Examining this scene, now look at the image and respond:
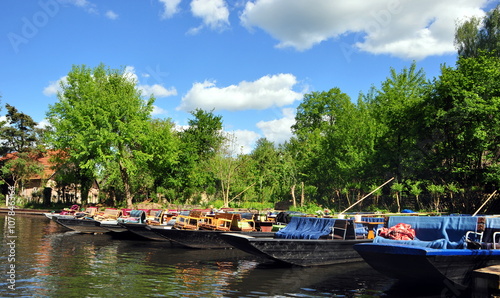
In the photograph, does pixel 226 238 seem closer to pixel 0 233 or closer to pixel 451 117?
pixel 0 233

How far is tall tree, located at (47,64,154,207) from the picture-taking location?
1524 inches

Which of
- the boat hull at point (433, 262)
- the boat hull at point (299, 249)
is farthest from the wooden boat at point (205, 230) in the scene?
the boat hull at point (433, 262)

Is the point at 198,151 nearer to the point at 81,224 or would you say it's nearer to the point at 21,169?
the point at 21,169

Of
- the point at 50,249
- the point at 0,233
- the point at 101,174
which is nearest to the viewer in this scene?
the point at 50,249

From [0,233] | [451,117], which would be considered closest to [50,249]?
[0,233]

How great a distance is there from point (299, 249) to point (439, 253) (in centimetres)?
550

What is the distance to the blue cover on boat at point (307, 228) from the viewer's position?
51.5 ft

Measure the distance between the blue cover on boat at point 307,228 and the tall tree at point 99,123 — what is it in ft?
86.4

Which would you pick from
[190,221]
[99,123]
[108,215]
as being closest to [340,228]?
[190,221]

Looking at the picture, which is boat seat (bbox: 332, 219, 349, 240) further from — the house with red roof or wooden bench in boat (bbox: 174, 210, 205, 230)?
the house with red roof

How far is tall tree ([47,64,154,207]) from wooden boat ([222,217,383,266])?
2673 centimetres

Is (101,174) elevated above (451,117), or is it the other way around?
(451,117)

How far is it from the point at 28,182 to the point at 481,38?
54.7 m

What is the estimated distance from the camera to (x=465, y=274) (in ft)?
36.7
